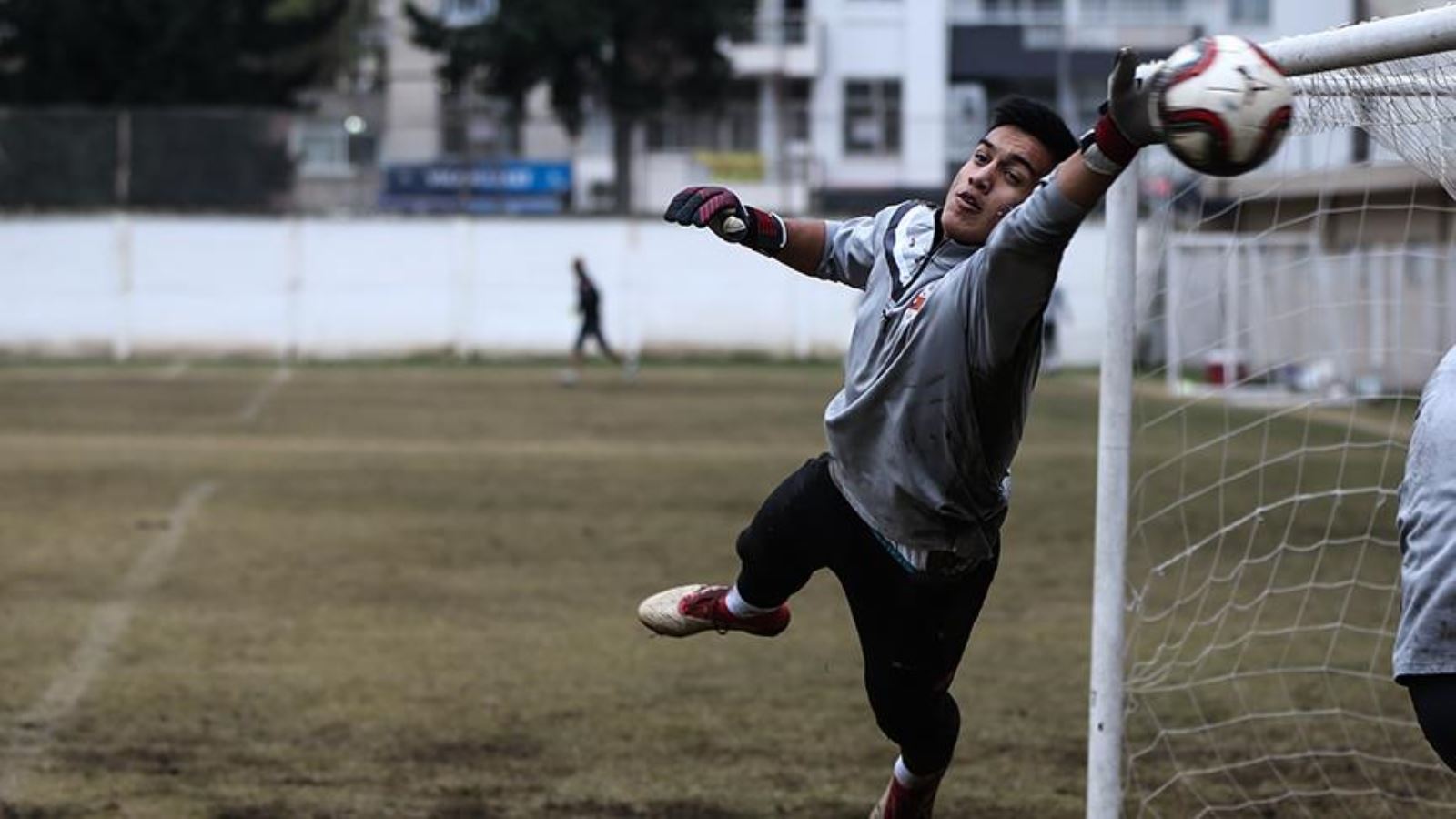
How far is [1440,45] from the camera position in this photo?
468 cm

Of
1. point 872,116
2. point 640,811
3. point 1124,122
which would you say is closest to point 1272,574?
point 640,811

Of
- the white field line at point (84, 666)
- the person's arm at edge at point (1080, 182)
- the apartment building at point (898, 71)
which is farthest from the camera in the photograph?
the apartment building at point (898, 71)

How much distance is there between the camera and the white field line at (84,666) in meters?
7.79

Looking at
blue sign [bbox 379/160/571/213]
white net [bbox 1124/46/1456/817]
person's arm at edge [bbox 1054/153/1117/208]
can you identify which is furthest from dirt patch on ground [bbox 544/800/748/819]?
blue sign [bbox 379/160/571/213]

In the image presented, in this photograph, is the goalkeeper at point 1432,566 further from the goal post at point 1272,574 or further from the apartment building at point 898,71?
the apartment building at point 898,71

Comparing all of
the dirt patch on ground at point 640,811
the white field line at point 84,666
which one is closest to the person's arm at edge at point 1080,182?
the dirt patch on ground at point 640,811

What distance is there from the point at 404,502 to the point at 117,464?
12.7 feet

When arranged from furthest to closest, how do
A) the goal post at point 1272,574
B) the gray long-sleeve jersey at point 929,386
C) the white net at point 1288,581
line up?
the white net at point 1288,581 < the goal post at point 1272,574 < the gray long-sleeve jersey at point 929,386

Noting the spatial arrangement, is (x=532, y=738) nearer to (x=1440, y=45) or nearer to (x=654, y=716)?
(x=654, y=716)

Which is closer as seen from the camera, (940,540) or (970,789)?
(940,540)

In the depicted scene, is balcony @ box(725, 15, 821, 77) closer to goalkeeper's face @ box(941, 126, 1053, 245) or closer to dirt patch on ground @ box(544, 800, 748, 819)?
dirt patch on ground @ box(544, 800, 748, 819)

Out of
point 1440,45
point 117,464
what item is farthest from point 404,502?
point 1440,45

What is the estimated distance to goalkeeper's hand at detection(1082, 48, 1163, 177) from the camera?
4.02 metres

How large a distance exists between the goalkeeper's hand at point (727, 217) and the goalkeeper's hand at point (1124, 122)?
131cm
